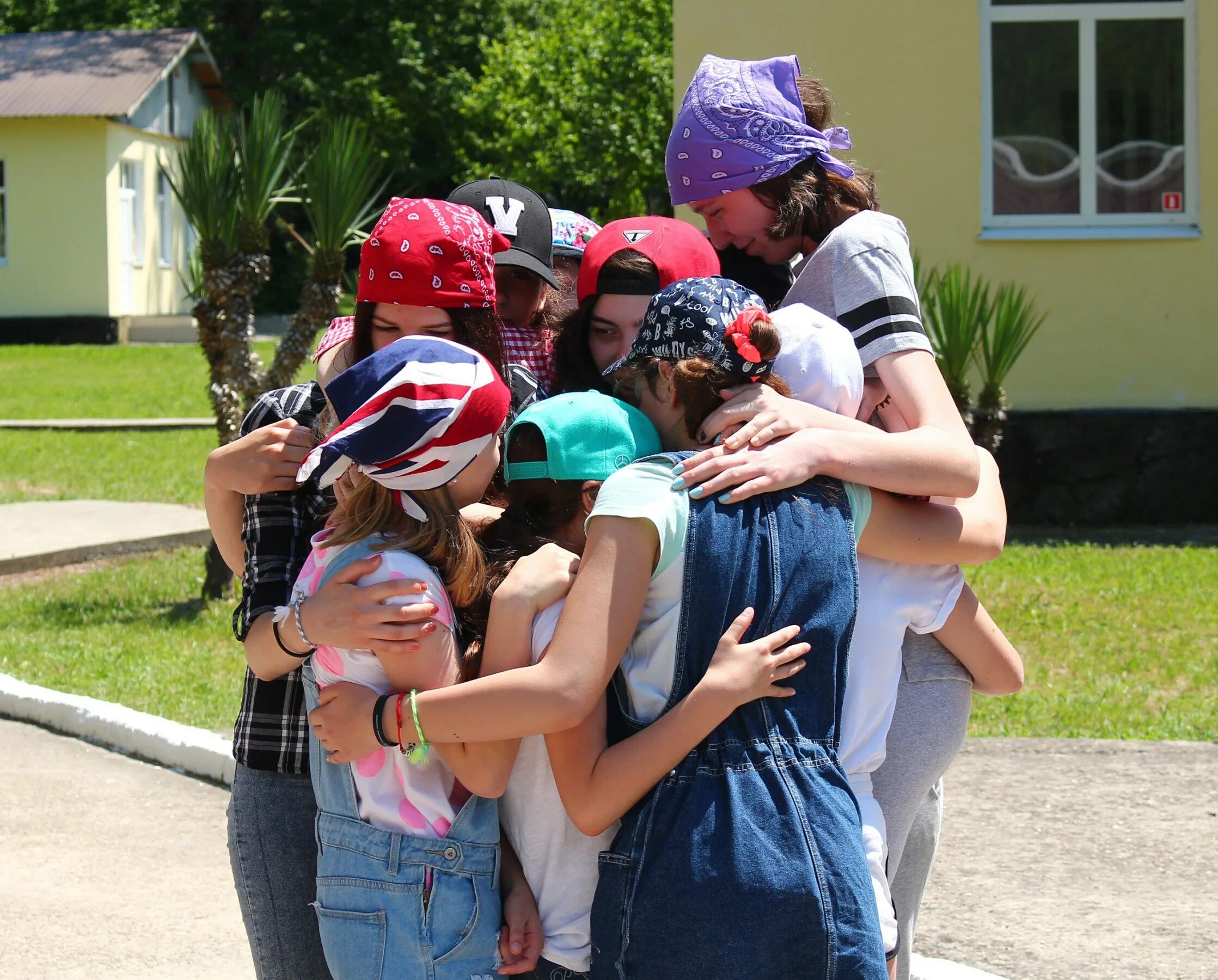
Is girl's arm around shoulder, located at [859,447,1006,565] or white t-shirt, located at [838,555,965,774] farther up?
girl's arm around shoulder, located at [859,447,1006,565]

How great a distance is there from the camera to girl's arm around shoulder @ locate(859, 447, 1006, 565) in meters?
2.18

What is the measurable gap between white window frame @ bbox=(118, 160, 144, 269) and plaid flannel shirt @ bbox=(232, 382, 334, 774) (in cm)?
3221

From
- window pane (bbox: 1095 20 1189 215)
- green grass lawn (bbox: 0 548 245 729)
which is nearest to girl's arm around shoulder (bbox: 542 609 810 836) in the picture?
green grass lawn (bbox: 0 548 245 729)

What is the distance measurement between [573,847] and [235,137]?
248 inches

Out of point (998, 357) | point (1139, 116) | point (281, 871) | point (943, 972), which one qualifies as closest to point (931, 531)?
point (281, 871)

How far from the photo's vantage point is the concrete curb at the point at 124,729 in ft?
17.7

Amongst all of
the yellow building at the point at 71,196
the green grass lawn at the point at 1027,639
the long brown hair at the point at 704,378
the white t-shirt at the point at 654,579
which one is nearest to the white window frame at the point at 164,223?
the yellow building at the point at 71,196

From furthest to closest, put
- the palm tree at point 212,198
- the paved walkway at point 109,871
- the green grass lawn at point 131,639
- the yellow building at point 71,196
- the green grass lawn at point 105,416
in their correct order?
the yellow building at point 71,196 < the green grass lawn at point 105,416 < the palm tree at point 212,198 < the green grass lawn at point 131,639 < the paved walkway at point 109,871

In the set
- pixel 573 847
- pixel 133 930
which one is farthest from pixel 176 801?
pixel 573 847

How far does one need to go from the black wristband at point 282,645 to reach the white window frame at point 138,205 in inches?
1274

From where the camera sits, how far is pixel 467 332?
7.72 ft

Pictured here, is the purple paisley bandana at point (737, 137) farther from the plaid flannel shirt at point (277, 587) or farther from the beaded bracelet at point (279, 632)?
the beaded bracelet at point (279, 632)

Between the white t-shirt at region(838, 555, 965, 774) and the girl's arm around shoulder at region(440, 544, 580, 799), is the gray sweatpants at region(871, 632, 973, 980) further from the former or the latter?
the girl's arm around shoulder at region(440, 544, 580, 799)

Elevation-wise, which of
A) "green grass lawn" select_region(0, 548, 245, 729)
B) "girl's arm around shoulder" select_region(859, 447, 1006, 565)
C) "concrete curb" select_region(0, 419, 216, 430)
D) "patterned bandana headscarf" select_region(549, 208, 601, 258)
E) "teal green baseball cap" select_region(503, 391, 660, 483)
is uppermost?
"patterned bandana headscarf" select_region(549, 208, 601, 258)
